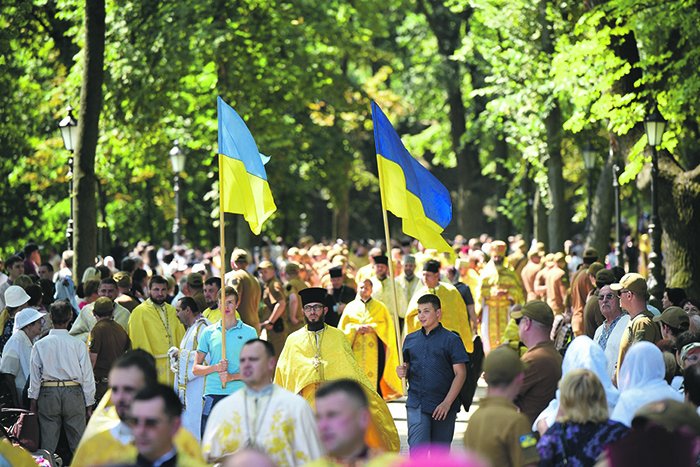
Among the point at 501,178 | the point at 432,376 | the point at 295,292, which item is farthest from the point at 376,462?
the point at 501,178

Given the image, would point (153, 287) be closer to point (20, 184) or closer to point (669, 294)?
point (669, 294)

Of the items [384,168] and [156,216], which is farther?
[156,216]

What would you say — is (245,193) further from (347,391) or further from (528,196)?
(528,196)

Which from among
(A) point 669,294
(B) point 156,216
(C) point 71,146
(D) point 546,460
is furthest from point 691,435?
(B) point 156,216

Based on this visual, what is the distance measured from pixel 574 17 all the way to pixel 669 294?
12.0 m

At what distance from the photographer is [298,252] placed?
19359 mm

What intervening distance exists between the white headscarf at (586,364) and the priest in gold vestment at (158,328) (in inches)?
207

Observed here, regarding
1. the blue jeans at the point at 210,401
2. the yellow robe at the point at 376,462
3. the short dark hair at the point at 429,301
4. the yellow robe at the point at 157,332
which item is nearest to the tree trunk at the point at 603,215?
the yellow robe at the point at 157,332

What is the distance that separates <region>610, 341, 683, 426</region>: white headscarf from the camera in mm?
6320

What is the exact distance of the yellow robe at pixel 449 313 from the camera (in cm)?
1278

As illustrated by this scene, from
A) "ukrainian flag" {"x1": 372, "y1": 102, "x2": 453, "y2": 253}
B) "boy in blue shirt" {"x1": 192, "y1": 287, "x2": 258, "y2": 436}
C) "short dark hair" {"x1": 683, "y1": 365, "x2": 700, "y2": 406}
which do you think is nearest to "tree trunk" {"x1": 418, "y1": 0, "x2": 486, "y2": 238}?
"ukrainian flag" {"x1": 372, "y1": 102, "x2": 453, "y2": 253}

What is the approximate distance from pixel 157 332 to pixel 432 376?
331 cm

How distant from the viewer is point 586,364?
6469 millimetres

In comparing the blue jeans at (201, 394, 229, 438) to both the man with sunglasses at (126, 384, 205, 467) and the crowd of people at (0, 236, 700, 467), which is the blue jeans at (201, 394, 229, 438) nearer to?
the crowd of people at (0, 236, 700, 467)
